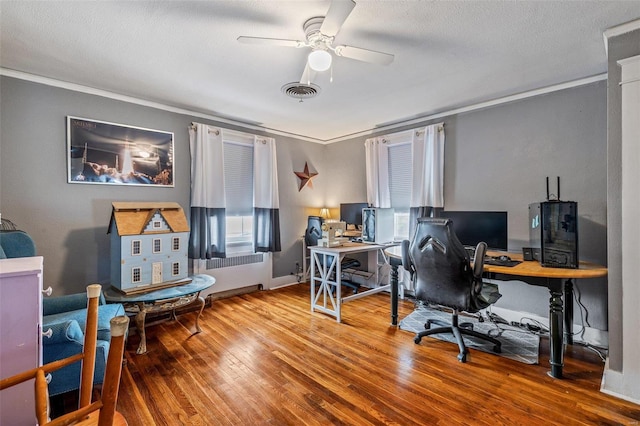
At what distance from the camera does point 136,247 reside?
2.59 m

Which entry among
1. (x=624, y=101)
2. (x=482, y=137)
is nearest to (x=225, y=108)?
(x=482, y=137)

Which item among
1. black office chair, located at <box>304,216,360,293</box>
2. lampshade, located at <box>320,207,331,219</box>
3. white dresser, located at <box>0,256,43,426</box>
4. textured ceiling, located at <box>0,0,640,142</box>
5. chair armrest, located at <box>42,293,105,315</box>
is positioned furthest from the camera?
lampshade, located at <box>320,207,331,219</box>

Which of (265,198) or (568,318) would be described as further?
(265,198)

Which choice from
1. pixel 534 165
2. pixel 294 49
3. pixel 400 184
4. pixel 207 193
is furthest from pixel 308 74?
pixel 534 165

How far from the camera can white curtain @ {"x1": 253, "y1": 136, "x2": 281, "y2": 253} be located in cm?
426

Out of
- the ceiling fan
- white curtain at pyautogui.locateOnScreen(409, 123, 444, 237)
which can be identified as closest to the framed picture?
the ceiling fan

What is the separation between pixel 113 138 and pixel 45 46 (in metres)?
1.02

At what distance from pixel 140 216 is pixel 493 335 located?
364 centimetres

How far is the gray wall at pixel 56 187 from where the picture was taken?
8.37ft

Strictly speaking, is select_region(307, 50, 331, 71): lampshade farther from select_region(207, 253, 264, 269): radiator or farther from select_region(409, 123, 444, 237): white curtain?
select_region(207, 253, 264, 269): radiator

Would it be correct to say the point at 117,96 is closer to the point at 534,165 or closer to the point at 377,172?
the point at 377,172

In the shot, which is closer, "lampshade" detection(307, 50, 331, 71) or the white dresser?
the white dresser

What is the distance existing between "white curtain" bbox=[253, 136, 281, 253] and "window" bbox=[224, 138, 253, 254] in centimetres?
9

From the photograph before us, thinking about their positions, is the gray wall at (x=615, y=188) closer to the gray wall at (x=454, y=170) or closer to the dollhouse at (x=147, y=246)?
the gray wall at (x=454, y=170)
